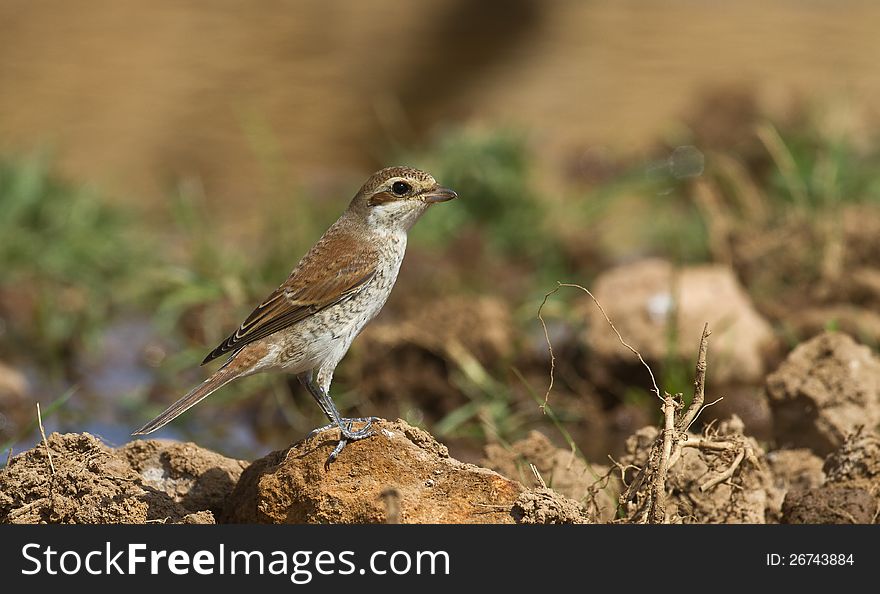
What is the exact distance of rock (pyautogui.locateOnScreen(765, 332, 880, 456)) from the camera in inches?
211

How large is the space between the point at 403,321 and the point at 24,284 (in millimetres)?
2441

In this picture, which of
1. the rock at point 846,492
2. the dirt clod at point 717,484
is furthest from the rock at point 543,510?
the rock at point 846,492

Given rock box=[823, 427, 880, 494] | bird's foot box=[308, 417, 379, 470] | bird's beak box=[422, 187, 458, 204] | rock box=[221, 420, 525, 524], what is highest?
bird's beak box=[422, 187, 458, 204]

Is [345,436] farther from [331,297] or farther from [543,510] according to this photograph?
[331,297]

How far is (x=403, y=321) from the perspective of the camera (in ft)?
25.4

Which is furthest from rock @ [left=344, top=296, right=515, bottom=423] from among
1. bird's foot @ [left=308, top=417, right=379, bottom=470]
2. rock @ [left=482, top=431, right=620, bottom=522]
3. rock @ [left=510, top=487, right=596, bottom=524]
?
rock @ [left=510, top=487, right=596, bottom=524]

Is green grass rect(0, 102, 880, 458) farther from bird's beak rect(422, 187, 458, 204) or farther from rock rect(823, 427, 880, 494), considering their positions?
rock rect(823, 427, 880, 494)

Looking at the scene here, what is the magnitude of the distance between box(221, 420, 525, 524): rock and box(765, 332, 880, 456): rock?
1678 mm

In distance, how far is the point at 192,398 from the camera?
482 centimetres

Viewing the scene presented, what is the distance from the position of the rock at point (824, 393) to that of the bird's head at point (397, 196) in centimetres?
158

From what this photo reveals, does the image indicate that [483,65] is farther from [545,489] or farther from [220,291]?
[545,489]

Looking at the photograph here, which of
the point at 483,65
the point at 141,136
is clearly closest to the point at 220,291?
the point at 141,136

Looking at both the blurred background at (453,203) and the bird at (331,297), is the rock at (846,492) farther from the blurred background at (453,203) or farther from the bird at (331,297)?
the bird at (331,297)

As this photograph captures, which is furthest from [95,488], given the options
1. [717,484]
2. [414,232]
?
[414,232]
